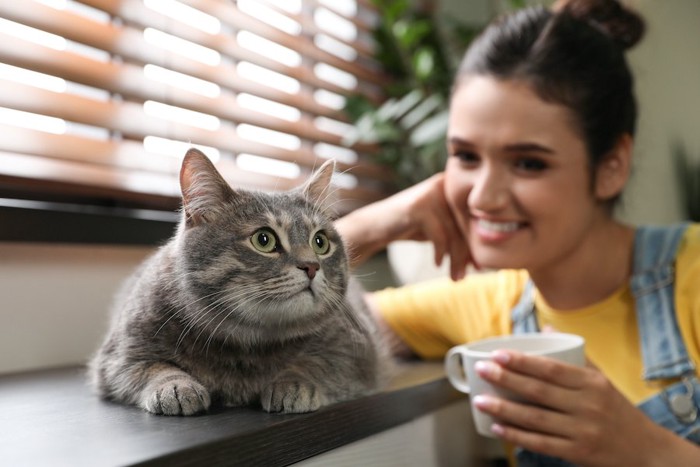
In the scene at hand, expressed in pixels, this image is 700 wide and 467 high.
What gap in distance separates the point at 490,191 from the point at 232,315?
0.56 metres

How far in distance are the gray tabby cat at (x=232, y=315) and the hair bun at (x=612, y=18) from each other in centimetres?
→ 86

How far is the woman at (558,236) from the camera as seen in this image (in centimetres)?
101

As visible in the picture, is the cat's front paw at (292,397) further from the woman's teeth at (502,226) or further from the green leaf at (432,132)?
the green leaf at (432,132)

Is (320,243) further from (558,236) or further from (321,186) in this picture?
(558,236)

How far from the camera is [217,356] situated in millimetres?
741

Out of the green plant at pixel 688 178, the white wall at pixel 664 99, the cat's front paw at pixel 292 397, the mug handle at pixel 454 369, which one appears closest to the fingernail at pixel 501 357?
the mug handle at pixel 454 369

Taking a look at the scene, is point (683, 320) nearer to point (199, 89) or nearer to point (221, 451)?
point (221, 451)

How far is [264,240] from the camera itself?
2.41 ft

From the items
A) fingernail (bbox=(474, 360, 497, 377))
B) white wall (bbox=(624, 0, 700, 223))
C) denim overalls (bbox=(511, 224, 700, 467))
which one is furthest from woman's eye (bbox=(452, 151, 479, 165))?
white wall (bbox=(624, 0, 700, 223))

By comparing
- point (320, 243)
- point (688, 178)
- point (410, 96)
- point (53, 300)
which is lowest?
point (53, 300)

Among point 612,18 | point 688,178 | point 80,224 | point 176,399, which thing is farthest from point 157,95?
point 688,178

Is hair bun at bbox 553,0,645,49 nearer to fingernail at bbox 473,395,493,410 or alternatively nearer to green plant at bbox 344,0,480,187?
green plant at bbox 344,0,480,187

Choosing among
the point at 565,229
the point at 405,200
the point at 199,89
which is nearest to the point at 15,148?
the point at 199,89

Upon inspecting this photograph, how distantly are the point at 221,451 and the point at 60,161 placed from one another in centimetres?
80
